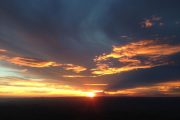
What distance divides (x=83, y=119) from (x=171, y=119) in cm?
2053

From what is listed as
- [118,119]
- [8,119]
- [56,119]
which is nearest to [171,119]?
[118,119]

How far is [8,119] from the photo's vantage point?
57.3m

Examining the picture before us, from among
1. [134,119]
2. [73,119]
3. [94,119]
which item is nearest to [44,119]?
[73,119]

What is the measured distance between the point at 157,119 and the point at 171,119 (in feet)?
10.7

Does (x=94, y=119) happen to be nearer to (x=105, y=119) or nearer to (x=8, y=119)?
(x=105, y=119)

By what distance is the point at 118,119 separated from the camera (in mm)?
56344

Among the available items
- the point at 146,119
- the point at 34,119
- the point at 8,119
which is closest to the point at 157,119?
the point at 146,119

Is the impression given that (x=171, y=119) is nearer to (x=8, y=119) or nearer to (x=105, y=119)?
(x=105, y=119)

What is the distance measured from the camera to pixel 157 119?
57562 millimetres

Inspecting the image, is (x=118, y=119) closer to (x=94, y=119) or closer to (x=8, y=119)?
(x=94, y=119)

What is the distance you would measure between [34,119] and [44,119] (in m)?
2.45

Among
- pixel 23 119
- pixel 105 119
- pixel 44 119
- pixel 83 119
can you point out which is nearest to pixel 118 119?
pixel 105 119

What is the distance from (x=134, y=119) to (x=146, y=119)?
2724 millimetres

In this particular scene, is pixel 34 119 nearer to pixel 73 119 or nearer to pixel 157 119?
pixel 73 119
